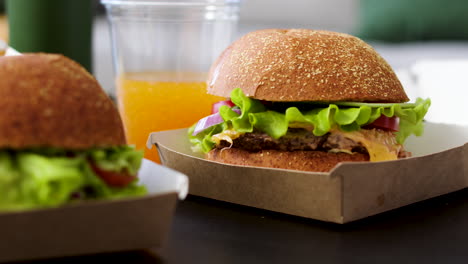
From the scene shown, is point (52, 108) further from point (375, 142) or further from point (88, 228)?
point (375, 142)

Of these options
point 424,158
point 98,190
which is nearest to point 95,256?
point 98,190

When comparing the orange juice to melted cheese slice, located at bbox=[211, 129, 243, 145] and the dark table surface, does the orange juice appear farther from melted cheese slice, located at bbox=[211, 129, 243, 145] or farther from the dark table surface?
the dark table surface

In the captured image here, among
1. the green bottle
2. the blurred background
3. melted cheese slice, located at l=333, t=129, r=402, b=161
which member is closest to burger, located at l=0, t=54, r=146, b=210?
melted cheese slice, located at l=333, t=129, r=402, b=161

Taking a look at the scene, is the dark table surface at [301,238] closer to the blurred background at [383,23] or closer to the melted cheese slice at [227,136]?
the melted cheese slice at [227,136]

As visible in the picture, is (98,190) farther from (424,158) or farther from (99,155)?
(424,158)

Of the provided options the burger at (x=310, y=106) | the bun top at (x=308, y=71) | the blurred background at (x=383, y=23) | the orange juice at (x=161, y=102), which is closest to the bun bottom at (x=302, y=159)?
the burger at (x=310, y=106)
